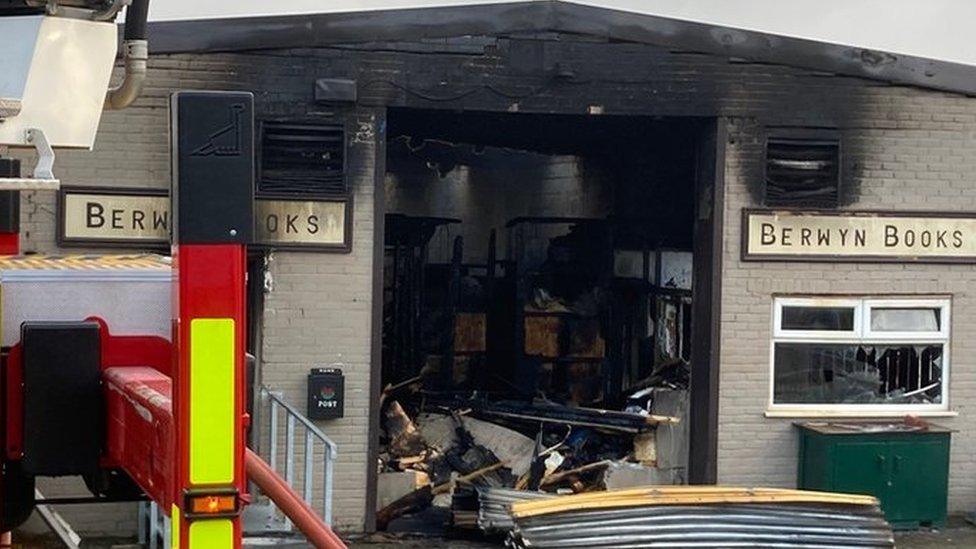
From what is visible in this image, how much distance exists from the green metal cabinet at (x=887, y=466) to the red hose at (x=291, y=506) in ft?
28.7

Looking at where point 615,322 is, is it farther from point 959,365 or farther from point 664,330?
Result: point 959,365

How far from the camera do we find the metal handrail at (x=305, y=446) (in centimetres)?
1077

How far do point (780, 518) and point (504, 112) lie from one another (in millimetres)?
4078

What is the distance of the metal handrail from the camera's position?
35.3 ft

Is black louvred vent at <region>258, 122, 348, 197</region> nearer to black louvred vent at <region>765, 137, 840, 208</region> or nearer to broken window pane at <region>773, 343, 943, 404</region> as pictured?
black louvred vent at <region>765, 137, 840, 208</region>

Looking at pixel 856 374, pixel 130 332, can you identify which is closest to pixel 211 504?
pixel 130 332

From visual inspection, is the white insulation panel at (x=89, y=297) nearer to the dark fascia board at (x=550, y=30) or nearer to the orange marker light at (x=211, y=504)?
the orange marker light at (x=211, y=504)

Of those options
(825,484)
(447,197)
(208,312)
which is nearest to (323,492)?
(825,484)

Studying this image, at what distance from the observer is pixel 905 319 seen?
12.7 m

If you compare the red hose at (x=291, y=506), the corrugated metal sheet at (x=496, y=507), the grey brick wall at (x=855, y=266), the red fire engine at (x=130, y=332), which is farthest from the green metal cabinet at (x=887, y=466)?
the red hose at (x=291, y=506)

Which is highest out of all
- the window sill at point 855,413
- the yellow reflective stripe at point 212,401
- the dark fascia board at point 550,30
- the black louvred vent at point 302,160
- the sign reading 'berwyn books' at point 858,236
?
the dark fascia board at point 550,30

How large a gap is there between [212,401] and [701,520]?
8274 mm

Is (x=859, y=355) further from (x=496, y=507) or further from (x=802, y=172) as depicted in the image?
(x=496, y=507)

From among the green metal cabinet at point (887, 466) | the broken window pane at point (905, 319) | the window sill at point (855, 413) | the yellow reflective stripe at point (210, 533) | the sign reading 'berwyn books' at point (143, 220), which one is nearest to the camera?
the yellow reflective stripe at point (210, 533)
